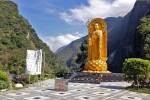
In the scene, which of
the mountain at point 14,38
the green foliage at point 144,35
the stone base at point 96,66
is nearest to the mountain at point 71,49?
the mountain at point 14,38

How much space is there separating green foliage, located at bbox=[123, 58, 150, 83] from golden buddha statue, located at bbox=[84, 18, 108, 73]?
5.65 meters

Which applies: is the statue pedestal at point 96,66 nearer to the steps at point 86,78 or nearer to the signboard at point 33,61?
the steps at point 86,78

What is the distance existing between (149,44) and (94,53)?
73.4 feet

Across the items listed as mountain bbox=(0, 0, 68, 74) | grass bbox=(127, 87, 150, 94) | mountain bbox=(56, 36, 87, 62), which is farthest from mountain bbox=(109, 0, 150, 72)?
mountain bbox=(56, 36, 87, 62)

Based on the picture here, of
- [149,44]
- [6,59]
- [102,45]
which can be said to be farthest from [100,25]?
[149,44]

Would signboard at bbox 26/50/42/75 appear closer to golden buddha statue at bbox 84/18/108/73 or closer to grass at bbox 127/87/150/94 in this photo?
grass at bbox 127/87/150/94

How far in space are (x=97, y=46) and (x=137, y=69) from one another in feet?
22.6

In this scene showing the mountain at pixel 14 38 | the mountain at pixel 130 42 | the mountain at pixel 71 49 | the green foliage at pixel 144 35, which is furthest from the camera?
the mountain at pixel 71 49

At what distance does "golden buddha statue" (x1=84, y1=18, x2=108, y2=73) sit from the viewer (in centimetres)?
2167

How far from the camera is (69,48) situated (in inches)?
6230

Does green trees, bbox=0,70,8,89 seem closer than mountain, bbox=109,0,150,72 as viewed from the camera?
Yes

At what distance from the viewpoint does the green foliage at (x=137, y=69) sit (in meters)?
15.5

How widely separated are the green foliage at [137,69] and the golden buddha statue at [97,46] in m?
5.65

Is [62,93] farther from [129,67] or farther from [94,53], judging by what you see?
[94,53]
